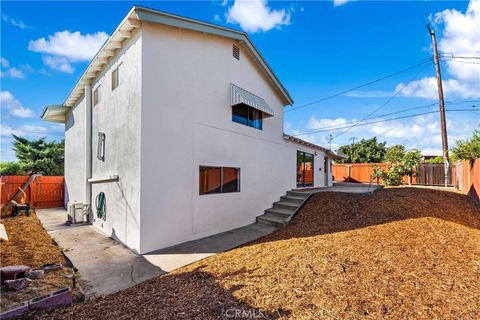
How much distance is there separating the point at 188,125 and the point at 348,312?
620cm

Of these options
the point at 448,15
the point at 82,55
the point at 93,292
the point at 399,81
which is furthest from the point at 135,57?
the point at 399,81

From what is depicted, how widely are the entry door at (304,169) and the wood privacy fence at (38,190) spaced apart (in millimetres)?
15292

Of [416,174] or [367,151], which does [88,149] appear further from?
[367,151]

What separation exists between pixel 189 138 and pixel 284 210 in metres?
5.76

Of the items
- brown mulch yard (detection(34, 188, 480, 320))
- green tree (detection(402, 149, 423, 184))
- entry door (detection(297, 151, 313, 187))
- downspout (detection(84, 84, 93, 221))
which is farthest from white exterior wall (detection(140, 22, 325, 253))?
green tree (detection(402, 149, 423, 184))

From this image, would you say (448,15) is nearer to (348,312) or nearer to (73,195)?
(348,312)

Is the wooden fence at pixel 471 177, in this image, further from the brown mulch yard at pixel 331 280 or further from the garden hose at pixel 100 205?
the garden hose at pixel 100 205

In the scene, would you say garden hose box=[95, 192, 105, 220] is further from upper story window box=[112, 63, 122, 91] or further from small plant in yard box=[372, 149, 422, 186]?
small plant in yard box=[372, 149, 422, 186]

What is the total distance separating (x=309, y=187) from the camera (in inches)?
605

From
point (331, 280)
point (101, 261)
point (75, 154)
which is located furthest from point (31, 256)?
point (75, 154)

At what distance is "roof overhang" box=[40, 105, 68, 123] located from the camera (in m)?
14.1

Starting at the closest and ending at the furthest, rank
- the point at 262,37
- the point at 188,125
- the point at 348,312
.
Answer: the point at 348,312
the point at 188,125
the point at 262,37

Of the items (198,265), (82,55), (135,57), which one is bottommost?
(198,265)

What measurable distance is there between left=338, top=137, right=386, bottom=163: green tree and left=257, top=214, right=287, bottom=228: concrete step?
33437 mm
